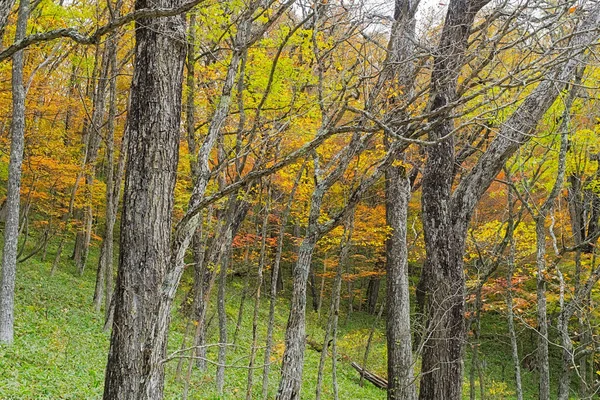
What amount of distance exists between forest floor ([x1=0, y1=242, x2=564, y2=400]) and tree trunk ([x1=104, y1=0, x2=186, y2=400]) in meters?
0.72

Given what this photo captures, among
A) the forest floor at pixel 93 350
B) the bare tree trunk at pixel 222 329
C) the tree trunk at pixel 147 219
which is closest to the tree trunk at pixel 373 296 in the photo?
the forest floor at pixel 93 350

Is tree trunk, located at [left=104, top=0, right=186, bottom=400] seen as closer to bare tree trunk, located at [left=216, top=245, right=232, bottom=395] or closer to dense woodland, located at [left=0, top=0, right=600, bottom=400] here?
dense woodland, located at [left=0, top=0, right=600, bottom=400]

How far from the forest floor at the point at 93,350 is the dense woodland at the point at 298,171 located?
75 mm

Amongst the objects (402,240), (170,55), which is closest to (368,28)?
(402,240)

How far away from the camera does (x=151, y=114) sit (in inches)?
141

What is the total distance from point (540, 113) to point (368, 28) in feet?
9.14

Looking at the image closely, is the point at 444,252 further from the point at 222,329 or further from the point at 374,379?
the point at 374,379

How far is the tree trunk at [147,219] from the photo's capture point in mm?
3486

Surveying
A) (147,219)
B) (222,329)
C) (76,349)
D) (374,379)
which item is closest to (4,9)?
(147,219)

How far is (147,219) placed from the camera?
354 cm

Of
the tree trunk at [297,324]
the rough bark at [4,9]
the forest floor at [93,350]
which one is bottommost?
the forest floor at [93,350]

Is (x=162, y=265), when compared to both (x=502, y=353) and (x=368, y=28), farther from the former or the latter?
(x=502, y=353)

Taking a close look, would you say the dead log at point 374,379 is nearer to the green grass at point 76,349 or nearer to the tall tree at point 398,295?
the green grass at point 76,349

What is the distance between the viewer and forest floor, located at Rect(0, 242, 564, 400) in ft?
23.4
